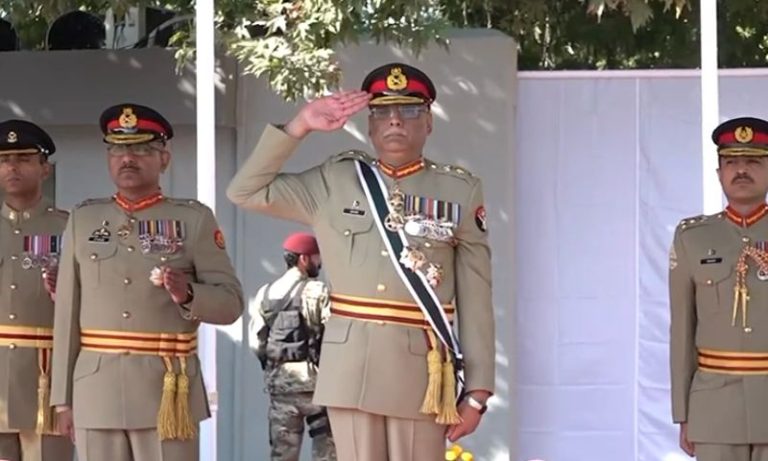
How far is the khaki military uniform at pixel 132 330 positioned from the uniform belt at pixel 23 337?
513 mm

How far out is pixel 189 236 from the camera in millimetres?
4660

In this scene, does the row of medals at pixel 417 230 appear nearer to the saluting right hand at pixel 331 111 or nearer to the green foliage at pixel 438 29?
the saluting right hand at pixel 331 111

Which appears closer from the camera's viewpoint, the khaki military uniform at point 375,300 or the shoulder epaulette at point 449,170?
the khaki military uniform at point 375,300

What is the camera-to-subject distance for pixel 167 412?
176 inches

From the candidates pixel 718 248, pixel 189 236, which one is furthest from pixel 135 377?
pixel 718 248

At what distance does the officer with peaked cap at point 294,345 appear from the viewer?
6805 millimetres

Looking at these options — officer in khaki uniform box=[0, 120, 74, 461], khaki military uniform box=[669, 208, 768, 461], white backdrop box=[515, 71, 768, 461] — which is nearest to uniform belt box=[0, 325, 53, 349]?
officer in khaki uniform box=[0, 120, 74, 461]

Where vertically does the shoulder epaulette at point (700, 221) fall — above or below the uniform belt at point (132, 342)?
above

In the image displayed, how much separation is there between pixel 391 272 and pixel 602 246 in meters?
3.52

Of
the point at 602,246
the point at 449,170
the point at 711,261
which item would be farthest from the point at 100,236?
the point at 602,246

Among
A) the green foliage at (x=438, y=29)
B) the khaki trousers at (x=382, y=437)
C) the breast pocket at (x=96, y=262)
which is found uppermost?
the green foliage at (x=438, y=29)

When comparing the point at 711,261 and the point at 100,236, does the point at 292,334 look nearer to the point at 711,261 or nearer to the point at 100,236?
the point at 100,236

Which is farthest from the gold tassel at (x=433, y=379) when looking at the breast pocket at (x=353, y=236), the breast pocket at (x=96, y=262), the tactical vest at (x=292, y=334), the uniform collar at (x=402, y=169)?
the tactical vest at (x=292, y=334)

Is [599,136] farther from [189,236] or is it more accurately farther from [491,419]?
[189,236]
